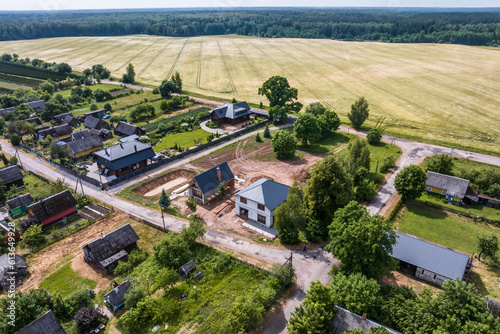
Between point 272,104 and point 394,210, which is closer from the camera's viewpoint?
point 394,210

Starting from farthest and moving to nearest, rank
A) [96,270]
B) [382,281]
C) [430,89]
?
[430,89] < [96,270] < [382,281]

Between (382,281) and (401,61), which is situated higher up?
(401,61)

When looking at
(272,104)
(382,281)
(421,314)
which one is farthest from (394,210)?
(272,104)

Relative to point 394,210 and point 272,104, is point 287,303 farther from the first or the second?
point 272,104

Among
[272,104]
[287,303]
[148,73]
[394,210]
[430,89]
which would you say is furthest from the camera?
[148,73]

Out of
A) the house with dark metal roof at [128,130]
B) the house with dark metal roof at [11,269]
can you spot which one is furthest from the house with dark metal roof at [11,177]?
the house with dark metal roof at [128,130]

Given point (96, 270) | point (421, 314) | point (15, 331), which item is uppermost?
point (421, 314)

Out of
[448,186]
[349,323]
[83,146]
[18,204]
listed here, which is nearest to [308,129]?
[448,186]
